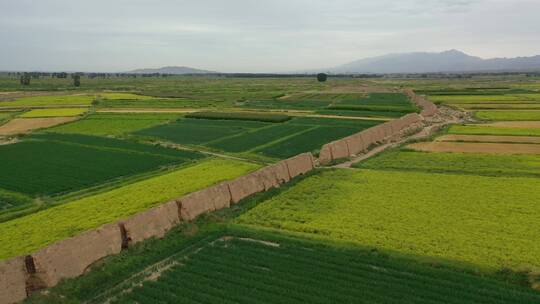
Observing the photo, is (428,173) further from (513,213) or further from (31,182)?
(31,182)

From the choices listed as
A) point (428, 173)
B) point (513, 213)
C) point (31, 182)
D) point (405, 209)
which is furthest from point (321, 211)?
point (31, 182)

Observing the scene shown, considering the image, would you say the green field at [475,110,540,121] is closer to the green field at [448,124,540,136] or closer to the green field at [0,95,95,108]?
the green field at [448,124,540,136]

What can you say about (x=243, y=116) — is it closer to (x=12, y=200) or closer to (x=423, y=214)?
(x=12, y=200)

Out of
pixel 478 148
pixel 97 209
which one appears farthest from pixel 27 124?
pixel 478 148

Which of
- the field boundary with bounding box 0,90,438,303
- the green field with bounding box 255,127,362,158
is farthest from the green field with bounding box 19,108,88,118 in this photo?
the field boundary with bounding box 0,90,438,303

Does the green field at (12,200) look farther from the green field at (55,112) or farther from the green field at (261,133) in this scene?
the green field at (55,112)
